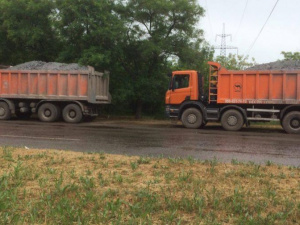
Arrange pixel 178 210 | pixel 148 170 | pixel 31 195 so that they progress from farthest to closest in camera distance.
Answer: pixel 148 170, pixel 31 195, pixel 178 210

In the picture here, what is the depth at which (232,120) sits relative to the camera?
54.2ft

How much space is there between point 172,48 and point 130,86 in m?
3.21

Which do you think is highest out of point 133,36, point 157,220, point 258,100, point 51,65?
point 133,36

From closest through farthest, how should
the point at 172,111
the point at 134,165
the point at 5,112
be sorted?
the point at 134,165 < the point at 172,111 < the point at 5,112

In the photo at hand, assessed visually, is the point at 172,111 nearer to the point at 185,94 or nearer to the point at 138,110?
the point at 185,94

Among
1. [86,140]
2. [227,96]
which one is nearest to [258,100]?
[227,96]

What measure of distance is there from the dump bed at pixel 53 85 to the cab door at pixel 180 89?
4.37 meters

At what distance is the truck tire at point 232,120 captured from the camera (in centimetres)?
1640

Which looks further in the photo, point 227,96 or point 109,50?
point 109,50

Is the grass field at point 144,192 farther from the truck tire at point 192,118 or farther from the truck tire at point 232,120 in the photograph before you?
the truck tire at point 192,118

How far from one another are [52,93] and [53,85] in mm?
420

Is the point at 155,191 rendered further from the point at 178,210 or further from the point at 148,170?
the point at 148,170

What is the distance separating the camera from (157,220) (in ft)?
13.3

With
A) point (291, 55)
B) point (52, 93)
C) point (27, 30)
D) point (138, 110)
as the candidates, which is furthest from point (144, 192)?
point (291, 55)
